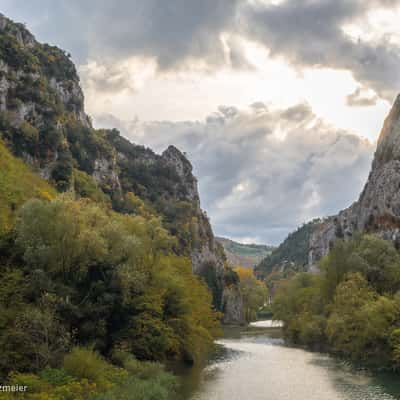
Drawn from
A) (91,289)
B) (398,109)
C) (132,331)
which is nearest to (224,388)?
(132,331)

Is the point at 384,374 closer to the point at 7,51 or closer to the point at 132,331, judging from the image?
the point at 132,331

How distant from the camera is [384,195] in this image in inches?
3656

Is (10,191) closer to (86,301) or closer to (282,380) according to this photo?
(86,301)

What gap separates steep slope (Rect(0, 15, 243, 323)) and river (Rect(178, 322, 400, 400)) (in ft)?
166

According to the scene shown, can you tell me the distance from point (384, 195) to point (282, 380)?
5531 cm

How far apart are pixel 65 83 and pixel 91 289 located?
357ft

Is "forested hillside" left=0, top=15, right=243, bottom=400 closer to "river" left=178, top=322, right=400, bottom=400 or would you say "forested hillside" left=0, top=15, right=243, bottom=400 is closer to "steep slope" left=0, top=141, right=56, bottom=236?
"steep slope" left=0, top=141, right=56, bottom=236

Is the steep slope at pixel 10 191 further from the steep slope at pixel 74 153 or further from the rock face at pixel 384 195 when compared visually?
the rock face at pixel 384 195

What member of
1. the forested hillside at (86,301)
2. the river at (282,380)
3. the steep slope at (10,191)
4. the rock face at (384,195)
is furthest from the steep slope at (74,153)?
the rock face at (384,195)

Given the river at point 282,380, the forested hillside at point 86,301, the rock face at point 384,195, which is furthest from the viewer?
the rock face at point 384,195

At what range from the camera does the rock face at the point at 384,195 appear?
289 ft

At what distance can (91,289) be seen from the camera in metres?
43.7

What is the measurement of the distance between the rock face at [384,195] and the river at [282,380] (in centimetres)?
3274

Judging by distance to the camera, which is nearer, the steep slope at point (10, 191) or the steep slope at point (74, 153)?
the steep slope at point (10, 191)
